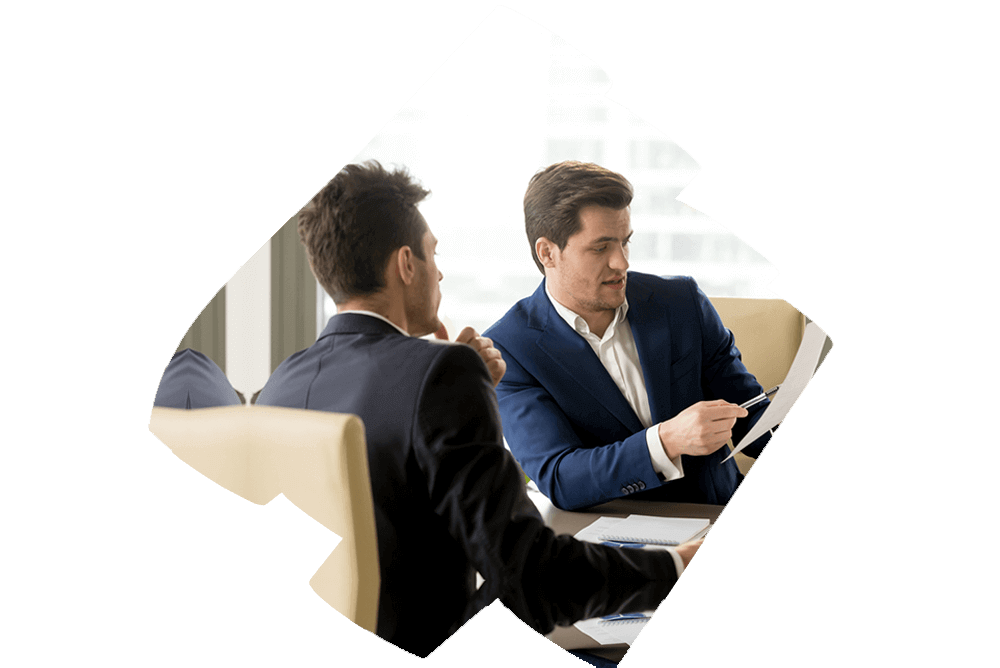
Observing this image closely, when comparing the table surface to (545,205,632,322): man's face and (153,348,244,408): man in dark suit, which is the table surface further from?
(153,348,244,408): man in dark suit

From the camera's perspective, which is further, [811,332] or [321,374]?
[811,332]

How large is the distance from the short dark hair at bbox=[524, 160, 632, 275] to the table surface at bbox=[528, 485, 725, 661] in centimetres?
54

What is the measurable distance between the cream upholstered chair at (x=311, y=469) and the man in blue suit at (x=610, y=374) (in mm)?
330

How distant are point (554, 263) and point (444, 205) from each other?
25 cm

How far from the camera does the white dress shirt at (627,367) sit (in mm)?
1977

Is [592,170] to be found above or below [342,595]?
above

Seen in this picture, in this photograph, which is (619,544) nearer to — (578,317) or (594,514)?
(594,514)

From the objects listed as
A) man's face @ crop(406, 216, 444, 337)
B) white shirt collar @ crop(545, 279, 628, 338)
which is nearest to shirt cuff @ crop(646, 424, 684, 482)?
white shirt collar @ crop(545, 279, 628, 338)

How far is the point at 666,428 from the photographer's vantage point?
1972 mm

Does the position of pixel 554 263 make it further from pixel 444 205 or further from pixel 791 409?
pixel 791 409

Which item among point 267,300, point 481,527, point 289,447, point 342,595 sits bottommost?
point 342,595

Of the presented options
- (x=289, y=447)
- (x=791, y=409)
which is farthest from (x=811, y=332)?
(x=289, y=447)

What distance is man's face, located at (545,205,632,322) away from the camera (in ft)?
6.33

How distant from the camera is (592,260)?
1940 mm
